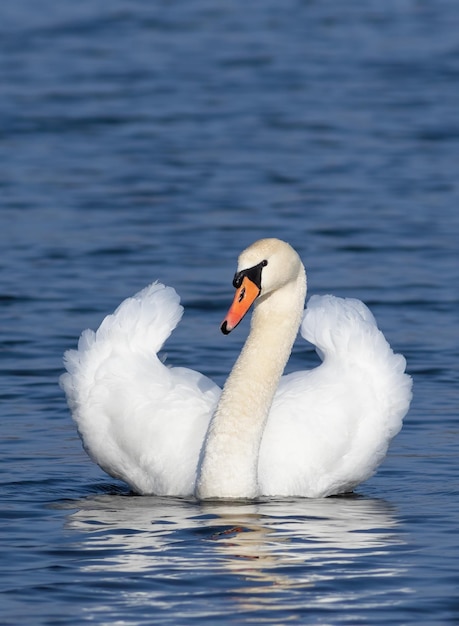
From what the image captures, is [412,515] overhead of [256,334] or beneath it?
beneath

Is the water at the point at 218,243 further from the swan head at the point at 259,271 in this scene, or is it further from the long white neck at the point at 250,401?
the swan head at the point at 259,271

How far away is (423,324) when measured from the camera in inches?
540

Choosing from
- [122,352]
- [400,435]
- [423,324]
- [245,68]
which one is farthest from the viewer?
[245,68]

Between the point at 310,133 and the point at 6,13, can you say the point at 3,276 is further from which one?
the point at 6,13

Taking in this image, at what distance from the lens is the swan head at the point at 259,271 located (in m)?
8.81

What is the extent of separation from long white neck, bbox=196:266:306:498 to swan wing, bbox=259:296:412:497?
218 mm

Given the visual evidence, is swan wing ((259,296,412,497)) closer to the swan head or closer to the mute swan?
the mute swan

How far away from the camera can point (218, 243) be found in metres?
16.5

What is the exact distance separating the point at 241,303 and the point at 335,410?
1246 mm

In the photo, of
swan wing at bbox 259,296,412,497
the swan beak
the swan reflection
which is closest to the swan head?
the swan beak

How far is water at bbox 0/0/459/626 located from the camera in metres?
8.02

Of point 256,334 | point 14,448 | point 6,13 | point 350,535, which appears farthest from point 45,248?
point 6,13

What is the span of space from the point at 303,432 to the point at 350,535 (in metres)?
0.93

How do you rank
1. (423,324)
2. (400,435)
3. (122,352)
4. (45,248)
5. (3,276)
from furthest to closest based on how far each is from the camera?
(45,248) < (3,276) < (423,324) < (400,435) < (122,352)
